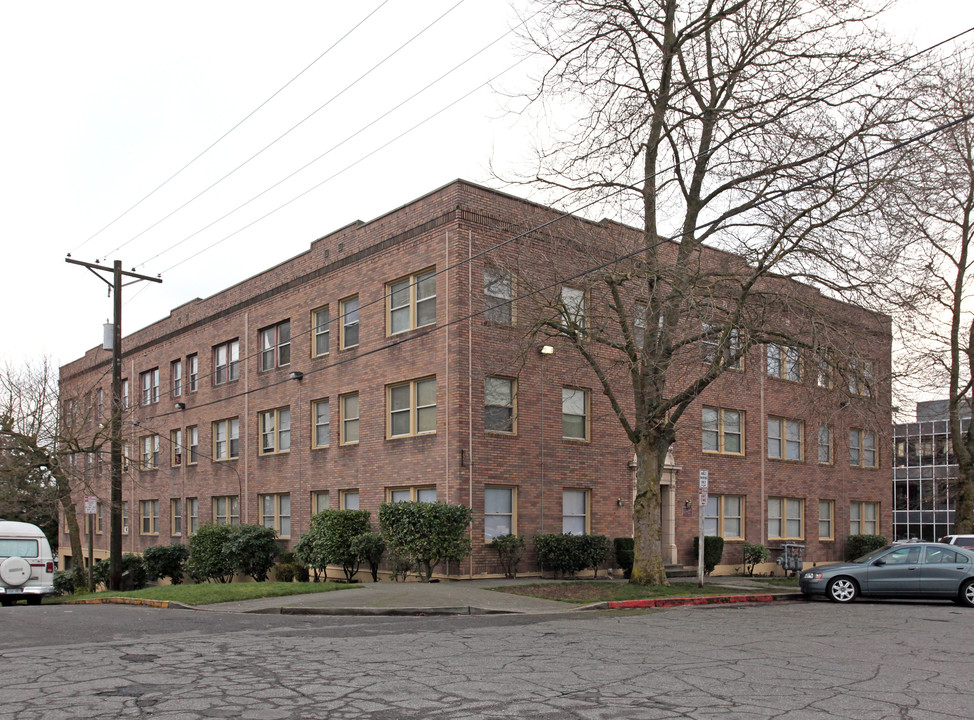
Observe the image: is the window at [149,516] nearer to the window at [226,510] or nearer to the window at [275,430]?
the window at [226,510]

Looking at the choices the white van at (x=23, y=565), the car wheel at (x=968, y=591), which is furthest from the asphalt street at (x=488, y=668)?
the white van at (x=23, y=565)

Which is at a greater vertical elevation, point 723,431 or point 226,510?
point 723,431

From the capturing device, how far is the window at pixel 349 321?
88.7 feet

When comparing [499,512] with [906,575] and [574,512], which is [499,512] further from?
[906,575]

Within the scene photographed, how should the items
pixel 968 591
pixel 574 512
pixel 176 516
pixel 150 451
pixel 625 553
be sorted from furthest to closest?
pixel 150 451 < pixel 176 516 < pixel 574 512 < pixel 625 553 < pixel 968 591

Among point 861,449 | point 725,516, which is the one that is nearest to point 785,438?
point 725,516

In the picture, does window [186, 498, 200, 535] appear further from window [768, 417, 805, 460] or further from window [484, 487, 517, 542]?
window [768, 417, 805, 460]

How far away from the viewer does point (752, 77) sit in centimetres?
1900

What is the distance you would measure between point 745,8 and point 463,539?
13482mm

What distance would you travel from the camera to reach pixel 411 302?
24.8 metres

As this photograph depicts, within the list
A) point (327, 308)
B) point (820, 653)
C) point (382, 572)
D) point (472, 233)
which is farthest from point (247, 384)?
point (820, 653)

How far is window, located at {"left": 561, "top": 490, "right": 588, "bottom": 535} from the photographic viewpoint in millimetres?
24672

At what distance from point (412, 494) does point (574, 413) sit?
5076 millimetres

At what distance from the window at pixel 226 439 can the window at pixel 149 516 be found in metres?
6.78
